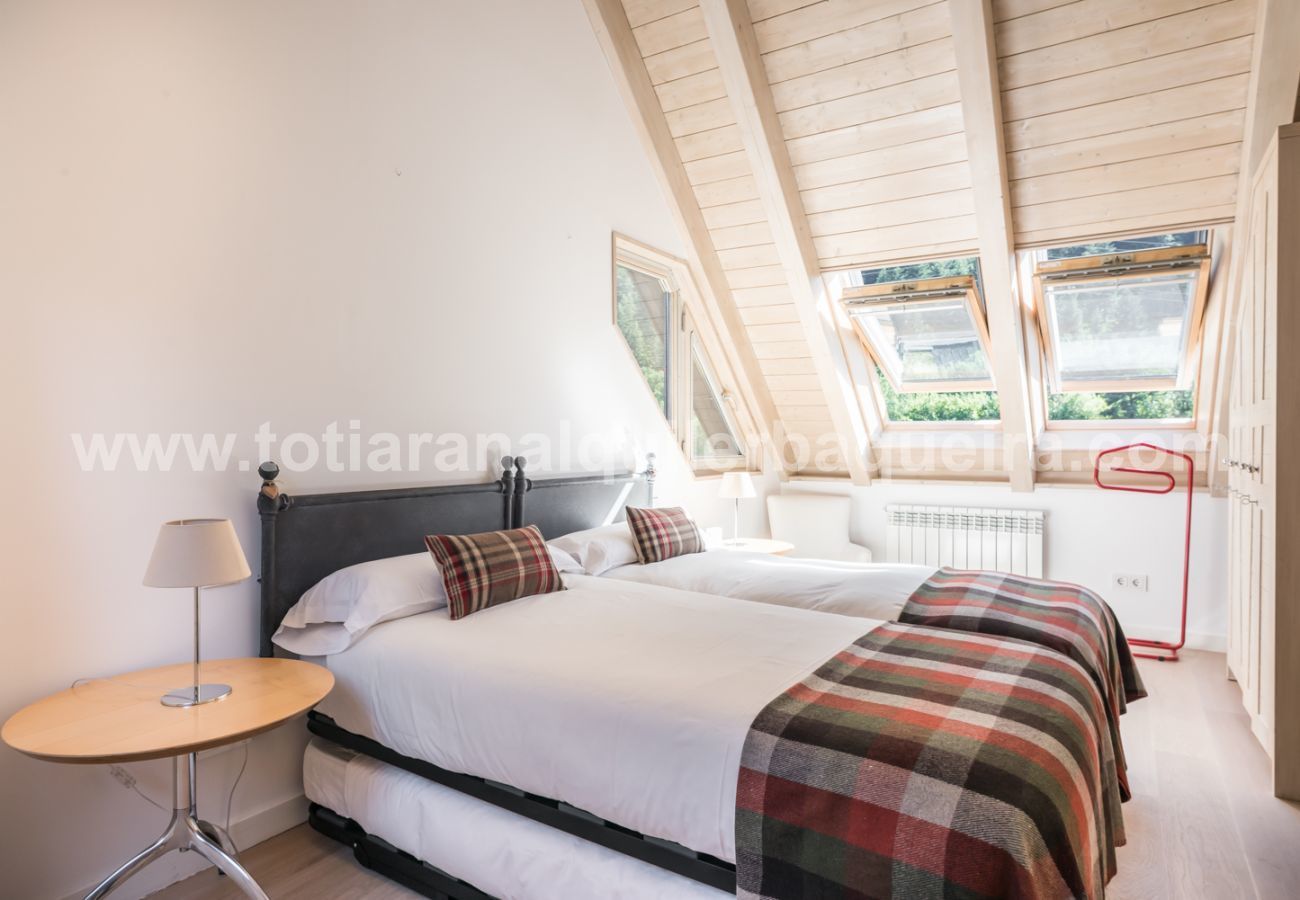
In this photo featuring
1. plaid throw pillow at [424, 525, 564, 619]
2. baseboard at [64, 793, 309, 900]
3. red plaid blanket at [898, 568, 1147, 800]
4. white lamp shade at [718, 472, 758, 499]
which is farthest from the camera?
white lamp shade at [718, 472, 758, 499]

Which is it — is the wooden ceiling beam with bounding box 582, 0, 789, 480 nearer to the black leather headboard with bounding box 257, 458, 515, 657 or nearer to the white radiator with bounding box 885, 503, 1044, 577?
the white radiator with bounding box 885, 503, 1044, 577

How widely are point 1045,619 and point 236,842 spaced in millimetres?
2545

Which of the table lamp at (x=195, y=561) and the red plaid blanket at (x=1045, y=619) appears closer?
the table lamp at (x=195, y=561)

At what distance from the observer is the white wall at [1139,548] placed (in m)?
4.30

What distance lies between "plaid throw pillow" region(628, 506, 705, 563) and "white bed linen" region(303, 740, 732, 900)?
154 centimetres

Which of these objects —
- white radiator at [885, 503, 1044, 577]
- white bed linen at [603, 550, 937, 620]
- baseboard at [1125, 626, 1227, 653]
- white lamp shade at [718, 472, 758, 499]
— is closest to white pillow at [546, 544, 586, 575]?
white bed linen at [603, 550, 937, 620]

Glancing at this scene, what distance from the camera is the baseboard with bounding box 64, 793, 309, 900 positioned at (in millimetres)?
2041

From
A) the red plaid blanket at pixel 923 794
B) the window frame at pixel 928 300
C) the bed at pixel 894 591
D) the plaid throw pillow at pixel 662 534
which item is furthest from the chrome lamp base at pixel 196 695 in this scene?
the window frame at pixel 928 300

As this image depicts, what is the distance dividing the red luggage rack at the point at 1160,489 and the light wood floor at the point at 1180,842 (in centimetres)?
108

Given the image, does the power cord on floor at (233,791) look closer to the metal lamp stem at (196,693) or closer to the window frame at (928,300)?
the metal lamp stem at (196,693)

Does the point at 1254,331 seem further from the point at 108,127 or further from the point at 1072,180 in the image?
the point at 108,127

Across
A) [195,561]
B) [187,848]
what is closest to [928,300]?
[195,561]

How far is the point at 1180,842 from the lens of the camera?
2301 millimetres

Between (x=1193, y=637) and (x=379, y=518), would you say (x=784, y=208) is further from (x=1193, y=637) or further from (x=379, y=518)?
(x=1193, y=637)
